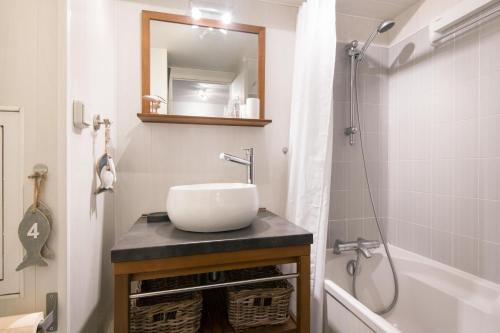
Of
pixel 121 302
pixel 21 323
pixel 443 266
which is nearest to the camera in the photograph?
pixel 21 323

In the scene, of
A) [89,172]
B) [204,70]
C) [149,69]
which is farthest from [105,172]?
[204,70]

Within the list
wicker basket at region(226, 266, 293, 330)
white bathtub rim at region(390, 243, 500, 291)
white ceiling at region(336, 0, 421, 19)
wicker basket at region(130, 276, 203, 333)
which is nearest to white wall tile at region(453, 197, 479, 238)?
white bathtub rim at region(390, 243, 500, 291)

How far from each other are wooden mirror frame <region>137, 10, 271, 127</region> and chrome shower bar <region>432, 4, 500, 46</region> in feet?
3.38

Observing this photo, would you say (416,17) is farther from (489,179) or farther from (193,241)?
(193,241)

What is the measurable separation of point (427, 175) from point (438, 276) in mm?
587

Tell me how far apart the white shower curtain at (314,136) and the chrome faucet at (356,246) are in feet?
1.54

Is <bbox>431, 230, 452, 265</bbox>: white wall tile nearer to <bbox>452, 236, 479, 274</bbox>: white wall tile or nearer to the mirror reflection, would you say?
<bbox>452, 236, 479, 274</bbox>: white wall tile

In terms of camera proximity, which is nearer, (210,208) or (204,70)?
(210,208)

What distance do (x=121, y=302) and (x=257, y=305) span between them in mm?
520

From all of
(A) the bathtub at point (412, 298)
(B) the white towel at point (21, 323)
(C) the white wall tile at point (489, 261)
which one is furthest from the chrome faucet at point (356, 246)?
(B) the white towel at point (21, 323)

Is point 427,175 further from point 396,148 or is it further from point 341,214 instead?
point 341,214

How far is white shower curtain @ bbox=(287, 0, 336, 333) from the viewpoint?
3.81 ft

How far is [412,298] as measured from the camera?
145 centimetres

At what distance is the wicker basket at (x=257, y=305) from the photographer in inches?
38.6
